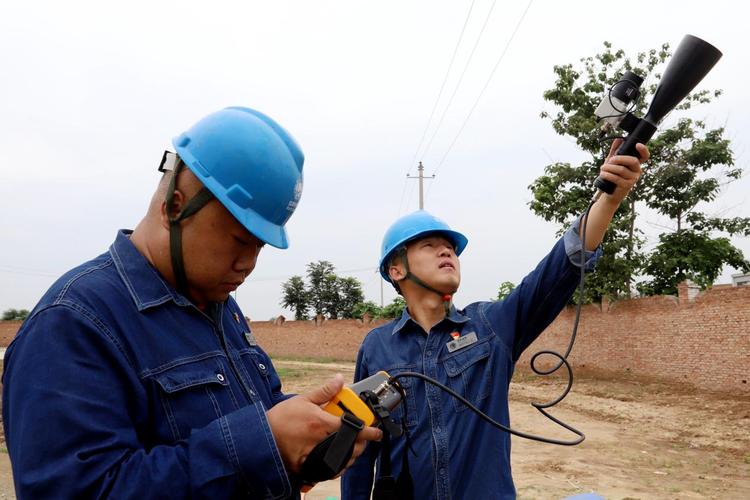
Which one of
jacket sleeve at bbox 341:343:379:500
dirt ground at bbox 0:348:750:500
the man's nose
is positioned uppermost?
the man's nose

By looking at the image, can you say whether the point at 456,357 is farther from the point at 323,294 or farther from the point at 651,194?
the point at 323,294

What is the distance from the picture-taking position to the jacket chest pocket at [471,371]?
2338 mm

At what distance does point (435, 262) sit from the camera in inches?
107

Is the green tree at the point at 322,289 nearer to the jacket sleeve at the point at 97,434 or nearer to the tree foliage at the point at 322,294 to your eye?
the tree foliage at the point at 322,294

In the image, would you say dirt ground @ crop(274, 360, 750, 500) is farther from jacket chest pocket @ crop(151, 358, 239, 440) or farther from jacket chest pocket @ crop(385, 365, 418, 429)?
jacket chest pocket @ crop(151, 358, 239, 440)

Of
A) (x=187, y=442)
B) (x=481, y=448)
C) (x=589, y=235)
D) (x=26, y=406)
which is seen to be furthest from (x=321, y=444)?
(x=589, y=235)

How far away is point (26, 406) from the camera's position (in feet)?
3.42

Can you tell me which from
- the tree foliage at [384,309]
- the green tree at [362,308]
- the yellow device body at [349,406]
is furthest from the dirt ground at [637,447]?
the green tree at [362,308]

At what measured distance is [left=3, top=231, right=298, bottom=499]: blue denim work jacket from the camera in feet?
3.37

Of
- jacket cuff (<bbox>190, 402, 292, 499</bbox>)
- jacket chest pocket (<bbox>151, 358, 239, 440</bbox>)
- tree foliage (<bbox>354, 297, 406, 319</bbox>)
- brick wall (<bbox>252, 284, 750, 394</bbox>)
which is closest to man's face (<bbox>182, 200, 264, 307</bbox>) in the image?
jacket chest pocket (<bbox>151, 358, 239, 440</bbox>)

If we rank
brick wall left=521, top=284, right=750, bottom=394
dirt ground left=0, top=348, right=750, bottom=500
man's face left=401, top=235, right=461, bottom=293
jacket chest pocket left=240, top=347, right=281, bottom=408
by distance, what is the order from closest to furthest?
jacket chest pocket left=240, top=347, right=281, bottom=408 < man's face left=401, top=235, right=461, bottom=293 < dirt ground left=0, top=348, right=750, bottom=500 < brick wall left=521, top=284, right=750, bottom=394

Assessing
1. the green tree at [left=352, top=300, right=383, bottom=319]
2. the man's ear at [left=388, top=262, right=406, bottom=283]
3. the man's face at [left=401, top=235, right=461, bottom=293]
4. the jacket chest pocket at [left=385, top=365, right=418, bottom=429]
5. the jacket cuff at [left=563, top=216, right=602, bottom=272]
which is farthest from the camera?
the green tree at [left=352, top=300, right=383, bottom=319]

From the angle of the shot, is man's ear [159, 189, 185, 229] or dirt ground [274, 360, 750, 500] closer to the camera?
man's ear [159, 189, 185, 229]

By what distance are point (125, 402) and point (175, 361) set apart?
16 centimetres
